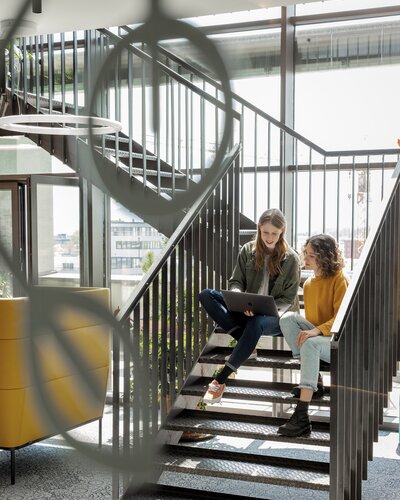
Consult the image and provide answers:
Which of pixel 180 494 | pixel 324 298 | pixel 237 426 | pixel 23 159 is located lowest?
pixel 180 494

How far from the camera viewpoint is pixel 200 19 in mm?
324

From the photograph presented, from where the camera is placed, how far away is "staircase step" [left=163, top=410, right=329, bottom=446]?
2.88 metres

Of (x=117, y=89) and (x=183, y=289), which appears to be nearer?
(x=117, y=89)

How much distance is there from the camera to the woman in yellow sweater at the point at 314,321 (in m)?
2.85

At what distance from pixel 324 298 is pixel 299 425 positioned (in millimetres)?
540

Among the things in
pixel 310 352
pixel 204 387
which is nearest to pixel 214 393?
pixel 204 387

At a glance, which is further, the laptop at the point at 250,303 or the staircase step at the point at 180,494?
the staircase step at the point at 180,494

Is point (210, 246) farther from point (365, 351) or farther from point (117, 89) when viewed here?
point (117, 89)

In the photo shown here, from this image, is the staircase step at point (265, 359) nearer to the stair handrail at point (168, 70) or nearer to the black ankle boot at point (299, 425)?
the black ankle boot at point (299, 425)

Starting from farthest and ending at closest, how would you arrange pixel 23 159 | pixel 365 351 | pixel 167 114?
pixel 23 159 → pixel 365 351 → pixel 167 114

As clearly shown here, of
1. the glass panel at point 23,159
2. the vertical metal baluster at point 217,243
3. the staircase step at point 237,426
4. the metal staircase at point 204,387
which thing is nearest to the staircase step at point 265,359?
the metal staircase at point 204,387

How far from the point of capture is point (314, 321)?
297cm

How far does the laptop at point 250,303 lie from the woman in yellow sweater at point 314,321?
0.51 feet

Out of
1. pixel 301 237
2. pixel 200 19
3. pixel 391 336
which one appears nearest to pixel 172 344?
pixel 391 336
